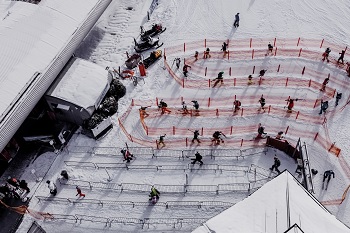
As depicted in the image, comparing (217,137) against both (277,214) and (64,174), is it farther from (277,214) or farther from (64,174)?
(64,174)

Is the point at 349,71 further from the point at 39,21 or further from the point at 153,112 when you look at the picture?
the point at 39,21

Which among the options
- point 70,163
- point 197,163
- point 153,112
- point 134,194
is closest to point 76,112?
point 70,163

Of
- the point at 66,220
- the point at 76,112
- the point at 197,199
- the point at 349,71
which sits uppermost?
the point at 349,71

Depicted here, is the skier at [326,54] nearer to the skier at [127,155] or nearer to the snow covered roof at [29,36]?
the skier at [127,155]

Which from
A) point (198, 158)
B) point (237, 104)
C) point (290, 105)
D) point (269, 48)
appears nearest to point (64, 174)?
point (198, 158)

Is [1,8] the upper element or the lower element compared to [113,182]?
upper

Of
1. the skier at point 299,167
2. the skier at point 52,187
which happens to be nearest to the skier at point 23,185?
the skier at point 52,187
